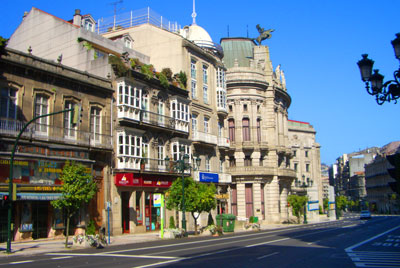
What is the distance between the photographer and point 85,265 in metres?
15.3

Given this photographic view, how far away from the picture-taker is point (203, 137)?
45.7m

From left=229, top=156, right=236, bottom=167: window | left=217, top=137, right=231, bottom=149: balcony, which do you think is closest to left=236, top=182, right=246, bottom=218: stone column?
left=229, top=156, right=236, bottom=167: window

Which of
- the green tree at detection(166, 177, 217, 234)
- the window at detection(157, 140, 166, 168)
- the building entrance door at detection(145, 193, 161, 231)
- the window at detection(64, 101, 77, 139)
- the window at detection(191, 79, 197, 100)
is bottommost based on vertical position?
the building entrance door at detection(145, 193, 161, 231)

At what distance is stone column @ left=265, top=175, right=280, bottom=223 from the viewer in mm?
56312

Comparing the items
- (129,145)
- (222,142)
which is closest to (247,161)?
(222,142)

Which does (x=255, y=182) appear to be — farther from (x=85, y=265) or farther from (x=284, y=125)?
(x=85, y=265)

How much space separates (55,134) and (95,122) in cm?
432

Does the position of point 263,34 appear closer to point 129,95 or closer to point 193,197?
point 129,95

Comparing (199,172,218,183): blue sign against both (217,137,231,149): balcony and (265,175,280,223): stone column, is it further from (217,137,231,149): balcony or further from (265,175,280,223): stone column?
(265,175,280,223): stone column

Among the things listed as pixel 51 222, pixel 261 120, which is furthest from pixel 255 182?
pixel 51 222

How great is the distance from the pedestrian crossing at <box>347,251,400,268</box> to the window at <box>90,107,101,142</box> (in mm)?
20186

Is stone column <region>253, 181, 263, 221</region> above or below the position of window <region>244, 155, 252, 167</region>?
below

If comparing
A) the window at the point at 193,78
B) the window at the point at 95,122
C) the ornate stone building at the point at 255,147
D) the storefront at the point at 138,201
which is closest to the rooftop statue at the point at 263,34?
the ornate stone building at the point at 255,147

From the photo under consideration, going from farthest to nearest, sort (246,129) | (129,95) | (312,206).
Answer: (312,206) < (246,129) < (129,95)
